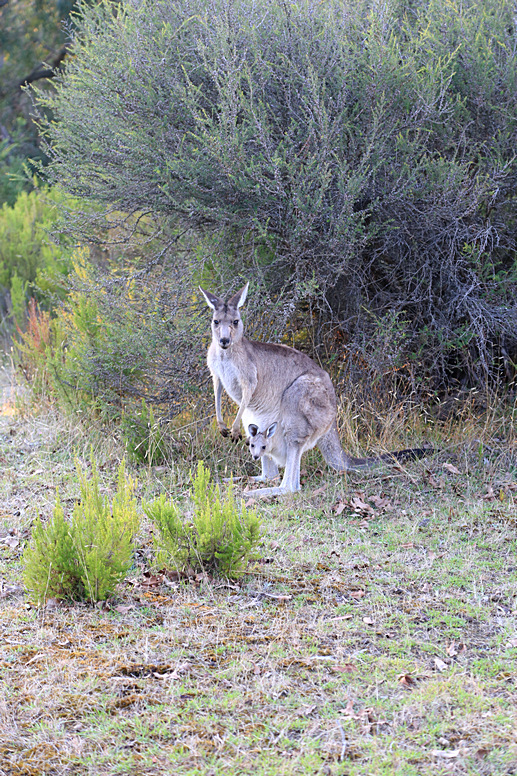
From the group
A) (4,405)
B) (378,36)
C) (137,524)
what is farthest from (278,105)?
(4,405)

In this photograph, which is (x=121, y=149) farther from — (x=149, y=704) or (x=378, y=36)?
(x=149, y=704)

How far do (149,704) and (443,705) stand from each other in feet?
3.94

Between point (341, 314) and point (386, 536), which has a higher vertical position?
point (341, 314)

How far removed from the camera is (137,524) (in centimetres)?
435

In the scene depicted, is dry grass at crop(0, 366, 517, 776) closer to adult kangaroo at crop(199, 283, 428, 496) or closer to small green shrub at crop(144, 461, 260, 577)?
small green shrub at crop(144, 461, 260, 577)

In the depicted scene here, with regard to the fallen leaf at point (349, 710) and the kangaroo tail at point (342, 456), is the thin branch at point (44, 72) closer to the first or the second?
the kangaroo tail at point (342, 456)

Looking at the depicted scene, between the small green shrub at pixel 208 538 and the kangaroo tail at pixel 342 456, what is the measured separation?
192 cm

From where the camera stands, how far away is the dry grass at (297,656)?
9.58ft

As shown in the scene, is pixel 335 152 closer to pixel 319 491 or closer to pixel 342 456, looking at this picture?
pixel 342 456

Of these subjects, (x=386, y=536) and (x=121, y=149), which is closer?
(x=386, y=536)

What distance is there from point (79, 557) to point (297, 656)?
129cm

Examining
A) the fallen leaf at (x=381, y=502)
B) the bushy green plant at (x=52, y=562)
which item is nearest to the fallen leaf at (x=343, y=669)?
the bushy green plant at (x=52, y=562)

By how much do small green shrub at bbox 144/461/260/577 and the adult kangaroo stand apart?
5.10ft

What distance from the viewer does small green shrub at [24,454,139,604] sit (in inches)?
162
